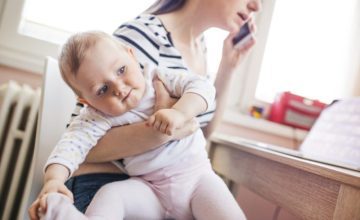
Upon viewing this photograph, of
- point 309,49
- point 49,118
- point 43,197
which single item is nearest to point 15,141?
point 49,118

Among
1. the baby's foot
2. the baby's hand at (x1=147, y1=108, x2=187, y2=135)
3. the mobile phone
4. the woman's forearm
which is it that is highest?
the mobile phone

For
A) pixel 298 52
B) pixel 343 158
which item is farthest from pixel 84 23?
pixel 343 158

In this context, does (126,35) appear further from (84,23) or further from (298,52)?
(298,52)

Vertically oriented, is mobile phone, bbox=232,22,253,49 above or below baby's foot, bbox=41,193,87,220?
above

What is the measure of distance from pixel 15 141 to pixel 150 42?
86 cm

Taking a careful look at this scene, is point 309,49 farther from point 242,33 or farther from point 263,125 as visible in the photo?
point 242,33

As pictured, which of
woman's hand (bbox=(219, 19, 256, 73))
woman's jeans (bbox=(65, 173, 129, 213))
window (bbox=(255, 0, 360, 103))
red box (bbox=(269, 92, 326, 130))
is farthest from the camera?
window (bbox=(255, 0, 360, 103))

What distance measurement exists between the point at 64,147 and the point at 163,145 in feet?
0.70

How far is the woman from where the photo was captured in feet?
2.59

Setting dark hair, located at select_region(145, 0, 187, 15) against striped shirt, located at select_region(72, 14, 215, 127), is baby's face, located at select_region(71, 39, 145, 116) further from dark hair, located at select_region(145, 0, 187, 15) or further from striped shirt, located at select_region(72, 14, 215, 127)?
dark hair, located at select_region(145, 0, 187, 15)

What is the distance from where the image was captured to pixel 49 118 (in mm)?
938

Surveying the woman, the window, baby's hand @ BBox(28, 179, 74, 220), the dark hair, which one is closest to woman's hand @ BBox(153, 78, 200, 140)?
the woman

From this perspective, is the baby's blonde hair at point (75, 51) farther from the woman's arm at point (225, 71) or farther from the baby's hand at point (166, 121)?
the woman's arm at point (225, 71)

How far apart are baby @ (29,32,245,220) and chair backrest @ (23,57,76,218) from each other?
140 millimetres
